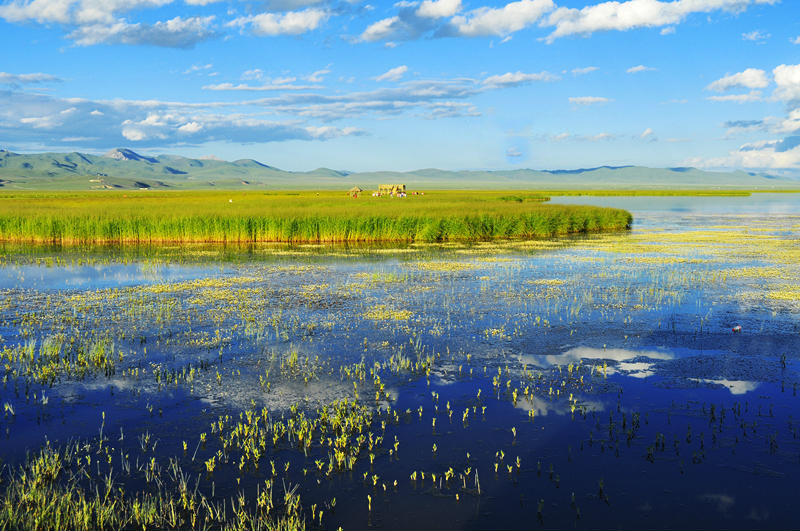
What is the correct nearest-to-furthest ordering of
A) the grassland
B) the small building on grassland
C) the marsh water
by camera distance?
the marsh water → the grassland → the small building on grassland

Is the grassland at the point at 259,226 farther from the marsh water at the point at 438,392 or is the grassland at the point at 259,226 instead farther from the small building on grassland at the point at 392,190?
the small building on grassland at the point at 392,190

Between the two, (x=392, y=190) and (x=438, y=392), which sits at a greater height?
(x=392, y=190)

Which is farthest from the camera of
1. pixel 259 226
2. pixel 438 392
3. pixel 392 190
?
pixel 392 190

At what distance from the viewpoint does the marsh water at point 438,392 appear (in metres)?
6.96

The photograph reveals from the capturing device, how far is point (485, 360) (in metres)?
11.9

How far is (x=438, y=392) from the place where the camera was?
33.2 ft

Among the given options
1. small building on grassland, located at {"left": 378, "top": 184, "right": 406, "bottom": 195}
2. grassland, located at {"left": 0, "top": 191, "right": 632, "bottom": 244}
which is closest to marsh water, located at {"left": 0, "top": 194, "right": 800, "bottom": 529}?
grassland, located at {"left": 0, "top": 191, "right": 632, "bottom": 244}

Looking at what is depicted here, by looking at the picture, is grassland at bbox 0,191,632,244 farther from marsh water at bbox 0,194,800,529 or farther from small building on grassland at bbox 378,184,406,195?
small building on grassland at bbox 378,184,406,195

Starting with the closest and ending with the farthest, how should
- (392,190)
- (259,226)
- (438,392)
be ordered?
(438,392) → (259,226) → (392,190)

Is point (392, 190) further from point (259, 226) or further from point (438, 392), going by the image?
point (438, 392)

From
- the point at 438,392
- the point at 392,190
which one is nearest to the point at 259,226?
the point at 438,392

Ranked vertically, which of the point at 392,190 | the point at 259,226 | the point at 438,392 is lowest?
the point at 438,392

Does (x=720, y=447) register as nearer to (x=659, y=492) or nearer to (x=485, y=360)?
(x=659, y=492)

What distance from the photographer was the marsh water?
6.96m
